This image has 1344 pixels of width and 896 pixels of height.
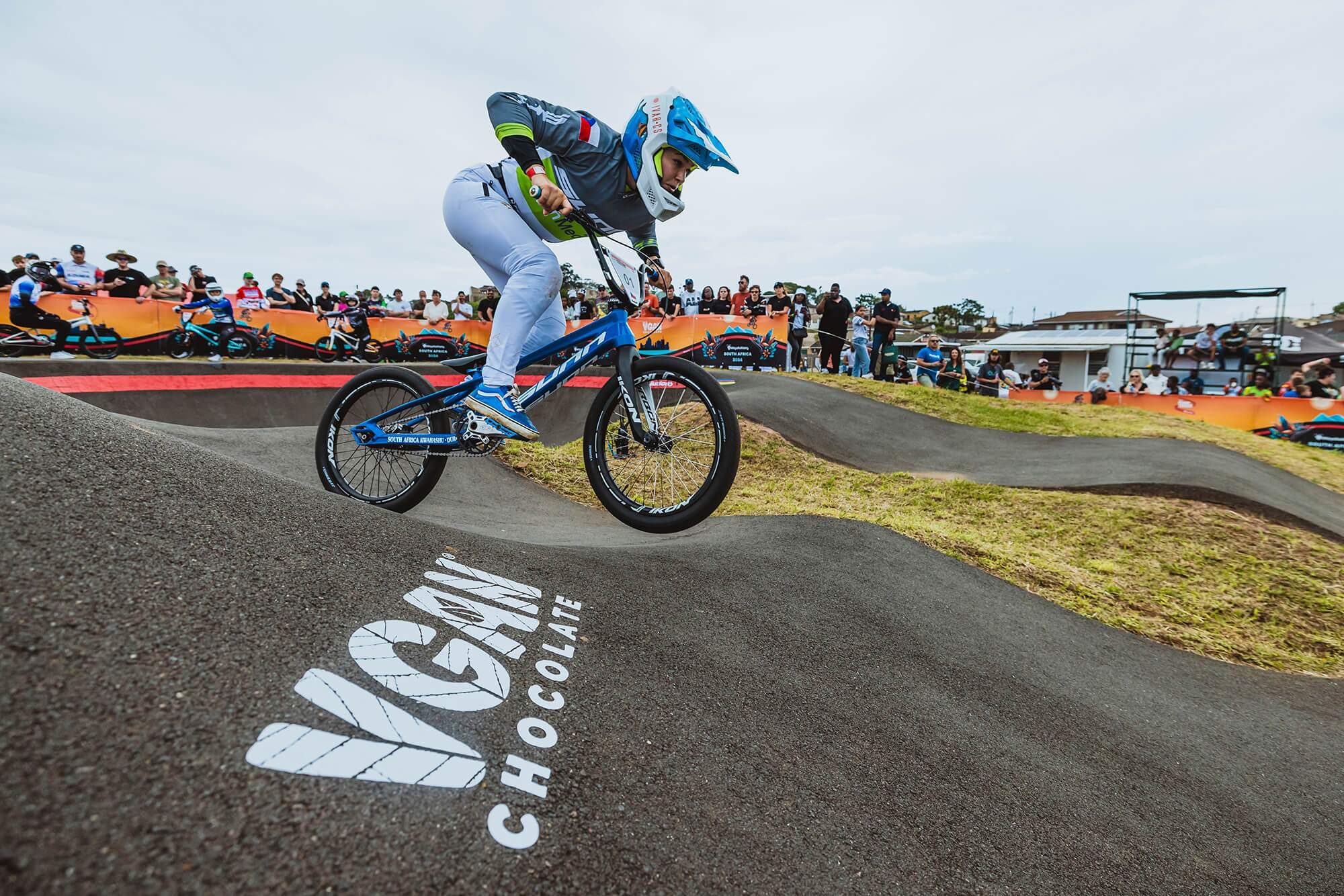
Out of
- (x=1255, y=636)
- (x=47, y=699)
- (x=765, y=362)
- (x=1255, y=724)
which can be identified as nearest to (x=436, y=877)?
(x=47, y=699)

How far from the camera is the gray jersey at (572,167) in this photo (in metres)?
3.56

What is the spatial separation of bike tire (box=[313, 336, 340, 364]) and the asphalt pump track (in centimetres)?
1633

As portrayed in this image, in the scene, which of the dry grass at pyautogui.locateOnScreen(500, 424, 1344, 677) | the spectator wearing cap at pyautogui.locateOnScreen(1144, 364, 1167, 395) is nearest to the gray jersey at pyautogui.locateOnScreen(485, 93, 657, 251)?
the dry grass at pyautogui.locateOnScreen(500, 424, 1344, 677)

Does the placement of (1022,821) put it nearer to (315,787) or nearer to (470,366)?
(315,787)

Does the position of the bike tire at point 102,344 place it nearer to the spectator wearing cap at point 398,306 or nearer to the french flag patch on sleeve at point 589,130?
the spectator wearing cap at point 398,306

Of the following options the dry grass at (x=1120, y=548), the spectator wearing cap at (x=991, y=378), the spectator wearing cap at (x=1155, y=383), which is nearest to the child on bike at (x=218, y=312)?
the dry grass at (x=1120, y=548)

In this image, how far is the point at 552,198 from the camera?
3459 mm

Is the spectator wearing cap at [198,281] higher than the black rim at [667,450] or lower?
higher

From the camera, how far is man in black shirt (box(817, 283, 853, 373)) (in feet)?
53.7

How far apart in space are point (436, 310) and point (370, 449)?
15.8m

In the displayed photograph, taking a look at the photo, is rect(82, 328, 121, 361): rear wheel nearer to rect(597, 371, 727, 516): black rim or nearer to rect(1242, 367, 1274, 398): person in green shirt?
rect(597, 371, 727, 516): black rim

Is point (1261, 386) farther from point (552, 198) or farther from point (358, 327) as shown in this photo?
point (358, 327)

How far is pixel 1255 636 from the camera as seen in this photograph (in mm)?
5172

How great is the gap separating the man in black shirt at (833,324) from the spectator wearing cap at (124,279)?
53.8 ft
